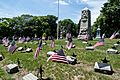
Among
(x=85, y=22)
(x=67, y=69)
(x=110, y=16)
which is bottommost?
(x=67, y=69)

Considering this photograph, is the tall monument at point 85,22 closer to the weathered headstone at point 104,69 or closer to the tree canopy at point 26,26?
the weathered headstone at point 104,69

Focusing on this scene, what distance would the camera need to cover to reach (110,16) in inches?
2306

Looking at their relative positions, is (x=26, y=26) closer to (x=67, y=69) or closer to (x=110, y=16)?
(x=110, y=16)

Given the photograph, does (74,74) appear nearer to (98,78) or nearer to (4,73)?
(98,78)

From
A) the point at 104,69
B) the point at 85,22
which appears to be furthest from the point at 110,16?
the point at 104,69

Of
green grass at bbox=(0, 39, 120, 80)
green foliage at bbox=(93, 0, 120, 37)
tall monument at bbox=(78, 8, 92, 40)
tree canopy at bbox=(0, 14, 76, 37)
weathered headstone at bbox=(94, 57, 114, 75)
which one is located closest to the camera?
green grass at bbox=(0, 39, 120, 80)

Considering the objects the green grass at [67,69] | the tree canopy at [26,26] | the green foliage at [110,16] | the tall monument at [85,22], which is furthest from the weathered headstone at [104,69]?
the tree canopy at [26,26]

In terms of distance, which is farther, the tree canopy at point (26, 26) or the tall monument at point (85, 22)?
the tree canopy at point (26, 26)

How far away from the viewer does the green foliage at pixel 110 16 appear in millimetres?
56719

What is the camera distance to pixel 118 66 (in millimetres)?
19312

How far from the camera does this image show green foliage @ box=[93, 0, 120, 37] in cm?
5672

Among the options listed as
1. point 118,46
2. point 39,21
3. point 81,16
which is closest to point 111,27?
point 81,16

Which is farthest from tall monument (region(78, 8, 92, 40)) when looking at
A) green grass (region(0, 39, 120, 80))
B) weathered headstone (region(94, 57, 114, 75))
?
weathered headstone (region(94, 57, 114, 75))

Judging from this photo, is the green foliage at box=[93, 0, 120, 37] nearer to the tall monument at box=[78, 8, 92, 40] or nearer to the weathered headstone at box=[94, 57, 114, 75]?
the tall monument at box=[78, 8, 92, 40]
